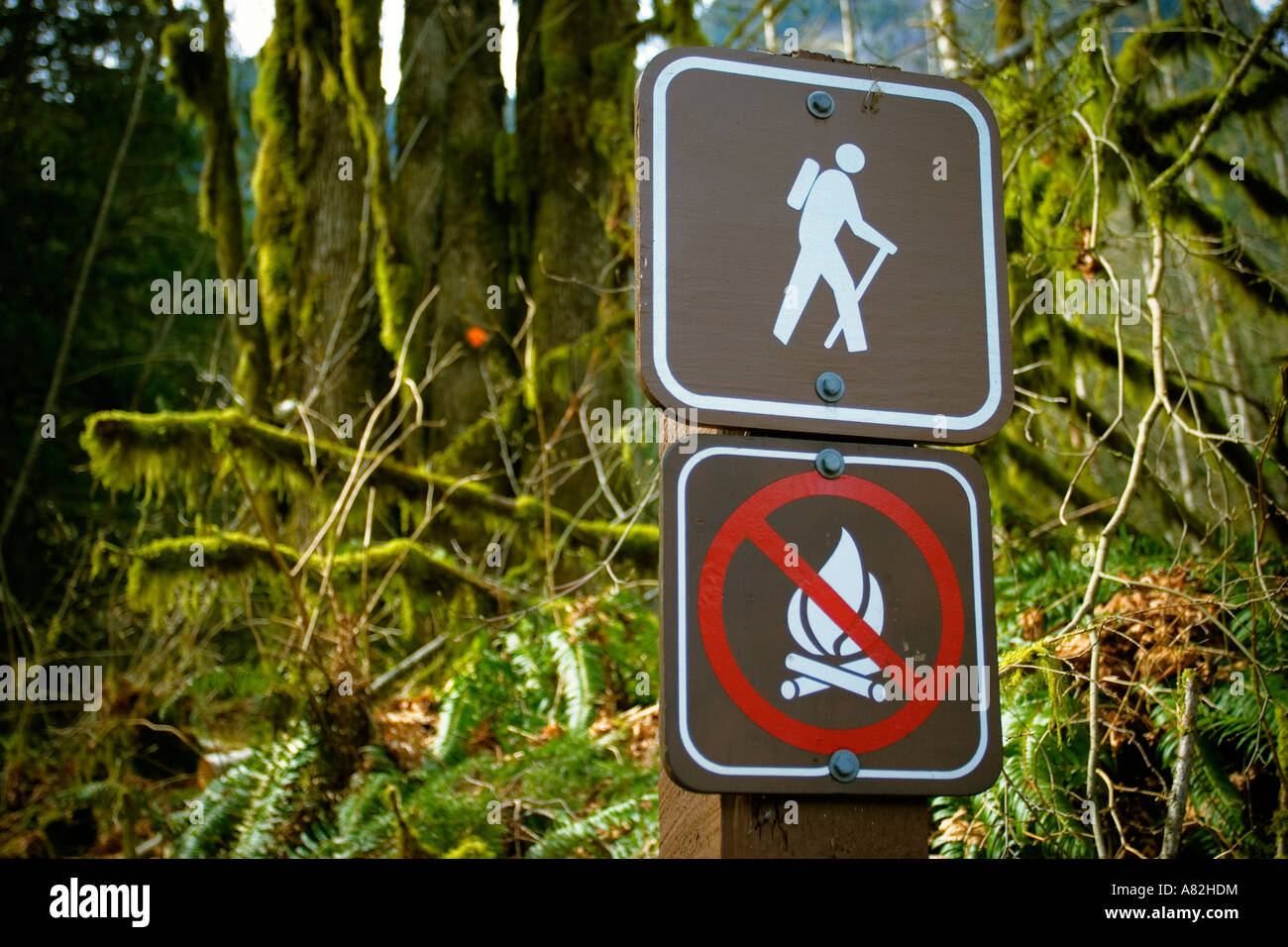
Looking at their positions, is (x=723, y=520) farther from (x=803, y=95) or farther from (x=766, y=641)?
(x=803, y=95)

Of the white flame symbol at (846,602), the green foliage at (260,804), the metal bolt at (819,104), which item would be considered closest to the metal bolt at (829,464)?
the white flame symbol at (846,602)

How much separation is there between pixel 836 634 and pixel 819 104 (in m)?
0.98

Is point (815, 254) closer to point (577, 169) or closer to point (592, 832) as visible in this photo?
point (592, 832)

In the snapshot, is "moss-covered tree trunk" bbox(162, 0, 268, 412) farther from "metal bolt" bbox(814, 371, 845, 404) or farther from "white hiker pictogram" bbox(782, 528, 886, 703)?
"white hiker pictogram" bbox(782, 528, 886, 703)

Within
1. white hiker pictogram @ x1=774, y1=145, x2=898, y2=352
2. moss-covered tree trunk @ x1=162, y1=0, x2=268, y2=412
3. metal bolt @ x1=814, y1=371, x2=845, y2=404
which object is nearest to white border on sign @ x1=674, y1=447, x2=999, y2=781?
metal bolt @ x1=814, y1=371, x2=845, y2=404

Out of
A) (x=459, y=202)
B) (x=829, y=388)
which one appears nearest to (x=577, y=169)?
(x=459, y=202)

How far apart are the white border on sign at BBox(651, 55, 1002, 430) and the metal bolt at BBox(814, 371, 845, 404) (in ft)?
0.05

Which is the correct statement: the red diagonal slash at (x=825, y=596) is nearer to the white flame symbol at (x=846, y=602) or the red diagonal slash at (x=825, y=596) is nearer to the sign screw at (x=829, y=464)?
the white flame symbol at (x=846, y=602)

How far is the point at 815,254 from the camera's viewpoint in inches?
78.2

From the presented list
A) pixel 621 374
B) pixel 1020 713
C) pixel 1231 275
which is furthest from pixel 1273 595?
pixel 621 374

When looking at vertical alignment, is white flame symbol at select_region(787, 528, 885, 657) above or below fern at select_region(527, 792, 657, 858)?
above

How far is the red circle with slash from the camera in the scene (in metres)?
1.77

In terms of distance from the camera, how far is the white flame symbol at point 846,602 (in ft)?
5.94

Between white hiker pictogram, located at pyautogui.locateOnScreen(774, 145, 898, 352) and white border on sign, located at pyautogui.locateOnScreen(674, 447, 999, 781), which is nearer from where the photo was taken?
white border on sign, located at pyautogui.locateOnScreen(674, 447, 999, 781)
